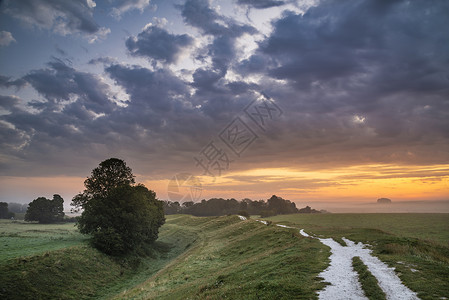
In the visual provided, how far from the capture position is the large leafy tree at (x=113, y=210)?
160 feet

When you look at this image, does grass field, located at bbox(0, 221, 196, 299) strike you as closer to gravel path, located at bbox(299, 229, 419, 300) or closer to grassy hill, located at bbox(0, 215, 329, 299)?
grassy hill, located at bbox(0, 215, 329, 299)

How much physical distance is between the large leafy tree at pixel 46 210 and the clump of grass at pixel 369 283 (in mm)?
145372

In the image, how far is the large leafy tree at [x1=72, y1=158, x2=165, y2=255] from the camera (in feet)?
160

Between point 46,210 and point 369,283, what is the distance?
486 feet

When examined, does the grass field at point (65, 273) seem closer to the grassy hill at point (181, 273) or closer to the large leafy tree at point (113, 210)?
the grassy hill at point (181, 273)

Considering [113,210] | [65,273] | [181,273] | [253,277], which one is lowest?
[181,273]

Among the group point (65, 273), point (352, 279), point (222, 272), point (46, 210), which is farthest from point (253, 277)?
point (46, 210)


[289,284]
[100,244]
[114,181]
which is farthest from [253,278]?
[114,181]

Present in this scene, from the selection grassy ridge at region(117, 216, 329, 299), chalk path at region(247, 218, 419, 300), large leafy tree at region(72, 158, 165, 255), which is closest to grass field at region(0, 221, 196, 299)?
large leafy tree at region(72, 158, 165, 255)

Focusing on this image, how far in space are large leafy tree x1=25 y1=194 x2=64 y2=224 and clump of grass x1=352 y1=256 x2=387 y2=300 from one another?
14537 centimetres

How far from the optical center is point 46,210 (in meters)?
124

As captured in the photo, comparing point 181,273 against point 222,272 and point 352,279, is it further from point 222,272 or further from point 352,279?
point 352,279

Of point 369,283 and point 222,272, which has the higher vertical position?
point 369,283

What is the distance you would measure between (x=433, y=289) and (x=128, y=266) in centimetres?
4637
